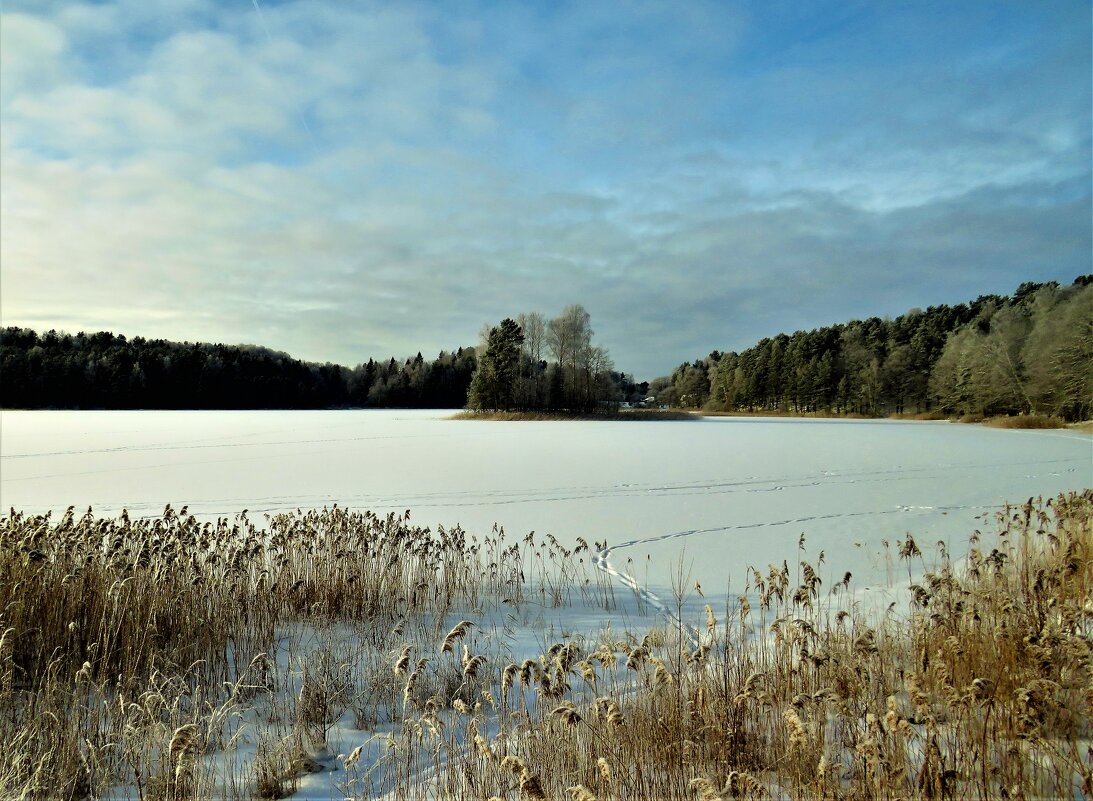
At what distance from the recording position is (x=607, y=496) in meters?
13.3

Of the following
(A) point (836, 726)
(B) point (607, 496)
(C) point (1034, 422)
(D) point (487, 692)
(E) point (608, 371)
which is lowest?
(B) point (607, 496)

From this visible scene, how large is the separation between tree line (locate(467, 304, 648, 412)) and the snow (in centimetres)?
3136

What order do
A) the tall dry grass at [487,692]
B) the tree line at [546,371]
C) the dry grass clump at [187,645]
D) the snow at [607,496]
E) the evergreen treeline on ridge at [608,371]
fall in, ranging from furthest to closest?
the tree line at [546,371], the evergreen treeline on ridge at [608,371], the snow at [607,496], the dry grass clump at [187,645], the tall dry grass at [487,692]

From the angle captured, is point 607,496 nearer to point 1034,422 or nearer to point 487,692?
point 487,692

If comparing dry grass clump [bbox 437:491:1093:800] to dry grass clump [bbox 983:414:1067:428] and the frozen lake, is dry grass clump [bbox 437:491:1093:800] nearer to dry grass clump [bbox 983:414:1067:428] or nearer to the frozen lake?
the frozen lake

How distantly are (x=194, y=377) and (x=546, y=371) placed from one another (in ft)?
189

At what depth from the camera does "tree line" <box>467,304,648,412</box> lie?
58.4 m

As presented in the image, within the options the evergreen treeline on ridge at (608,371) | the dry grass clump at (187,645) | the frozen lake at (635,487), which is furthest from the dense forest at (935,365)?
the dry grass clump at (187,645)

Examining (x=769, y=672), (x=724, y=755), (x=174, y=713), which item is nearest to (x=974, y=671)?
(x=769, y=672)

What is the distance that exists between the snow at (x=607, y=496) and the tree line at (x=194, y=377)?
6142 centimetres

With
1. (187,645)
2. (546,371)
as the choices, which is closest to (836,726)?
(187,645)

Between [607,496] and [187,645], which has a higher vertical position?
[187,645]

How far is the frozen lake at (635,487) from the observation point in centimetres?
905

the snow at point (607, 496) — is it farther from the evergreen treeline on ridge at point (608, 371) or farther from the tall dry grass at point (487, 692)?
the evergreen treeline on ridge at point (608, 371)
